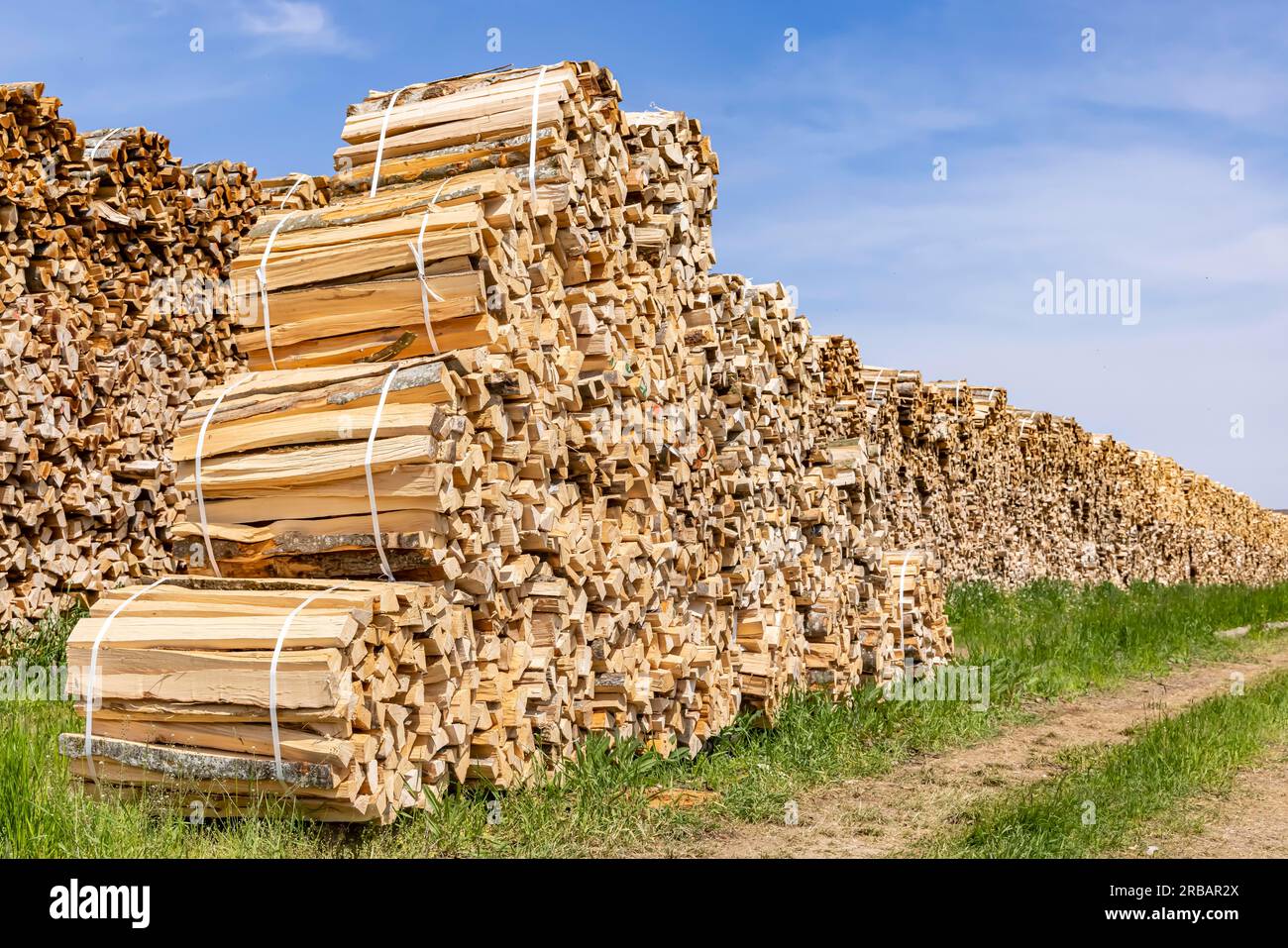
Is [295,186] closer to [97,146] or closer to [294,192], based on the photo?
[294,192]

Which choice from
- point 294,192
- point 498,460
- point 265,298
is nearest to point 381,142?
point 265,298

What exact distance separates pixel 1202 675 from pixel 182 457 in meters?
10.1

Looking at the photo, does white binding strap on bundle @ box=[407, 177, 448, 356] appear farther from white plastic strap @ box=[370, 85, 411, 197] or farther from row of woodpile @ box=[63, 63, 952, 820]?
white plastic strap @ box=[370, 85, 411, 197]

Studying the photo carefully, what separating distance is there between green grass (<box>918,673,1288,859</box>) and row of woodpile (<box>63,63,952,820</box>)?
70.9 inches

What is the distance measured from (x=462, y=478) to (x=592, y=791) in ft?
5.12

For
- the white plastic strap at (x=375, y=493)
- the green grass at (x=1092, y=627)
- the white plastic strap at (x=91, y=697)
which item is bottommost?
the green grass at (x=1092, y=627)

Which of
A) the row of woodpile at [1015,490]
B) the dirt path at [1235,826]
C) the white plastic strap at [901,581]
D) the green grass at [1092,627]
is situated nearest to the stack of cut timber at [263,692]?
the dirt path at [1235,826]

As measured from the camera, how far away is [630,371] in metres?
5.96

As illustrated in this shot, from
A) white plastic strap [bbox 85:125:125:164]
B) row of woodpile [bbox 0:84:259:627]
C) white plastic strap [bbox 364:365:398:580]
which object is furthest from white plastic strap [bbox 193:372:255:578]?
white plastic strap [bbox 85:125:125:164]

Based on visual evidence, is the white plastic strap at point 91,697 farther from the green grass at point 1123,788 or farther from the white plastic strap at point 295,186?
the white plastic strap at point 295,186

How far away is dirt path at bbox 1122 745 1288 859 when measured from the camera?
5125 mm

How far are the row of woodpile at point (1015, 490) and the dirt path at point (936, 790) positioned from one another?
2.57 metres

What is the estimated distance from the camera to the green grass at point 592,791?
396 cm

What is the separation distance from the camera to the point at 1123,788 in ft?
19.6
